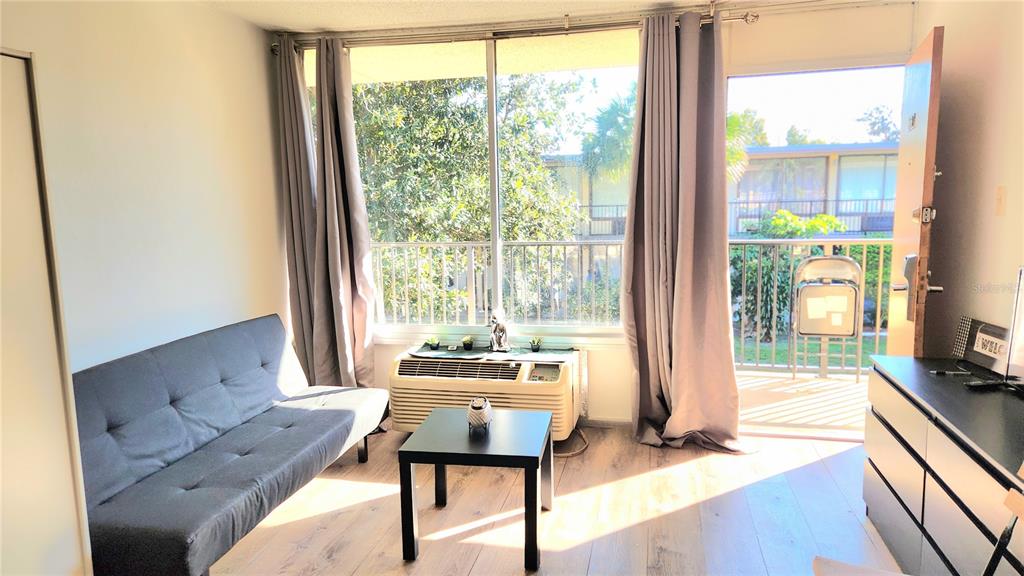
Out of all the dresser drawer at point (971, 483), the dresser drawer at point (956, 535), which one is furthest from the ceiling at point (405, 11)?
the dresser drawer at point (956, 535)

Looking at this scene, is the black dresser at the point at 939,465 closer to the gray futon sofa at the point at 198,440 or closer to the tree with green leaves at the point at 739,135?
the tree with green leaves at the point at 739,135

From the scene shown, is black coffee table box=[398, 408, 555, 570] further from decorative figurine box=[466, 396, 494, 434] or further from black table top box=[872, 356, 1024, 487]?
black table top box=[872, 356, 1024, 487]

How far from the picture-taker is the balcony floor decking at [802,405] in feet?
11.0

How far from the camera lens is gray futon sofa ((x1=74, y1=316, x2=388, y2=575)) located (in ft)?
5.71

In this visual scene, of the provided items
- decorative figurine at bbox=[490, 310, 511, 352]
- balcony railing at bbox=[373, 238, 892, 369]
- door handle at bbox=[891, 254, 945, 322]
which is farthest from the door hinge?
decorative figurine at bbox=[490, 310, 511, 352]

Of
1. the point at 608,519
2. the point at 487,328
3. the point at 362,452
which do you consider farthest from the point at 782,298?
the point at 362,452

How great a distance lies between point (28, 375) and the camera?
1.44 m

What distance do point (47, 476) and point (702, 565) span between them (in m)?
2.04

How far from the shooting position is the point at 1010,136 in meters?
2.20

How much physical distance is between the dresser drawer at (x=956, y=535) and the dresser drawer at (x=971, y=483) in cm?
4

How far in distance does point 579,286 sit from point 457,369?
3.06 feet

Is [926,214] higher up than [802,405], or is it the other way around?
[926,214]

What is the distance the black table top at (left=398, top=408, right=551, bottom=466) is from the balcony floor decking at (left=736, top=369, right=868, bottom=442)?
160 cm

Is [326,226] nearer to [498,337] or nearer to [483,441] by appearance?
[498,337]
